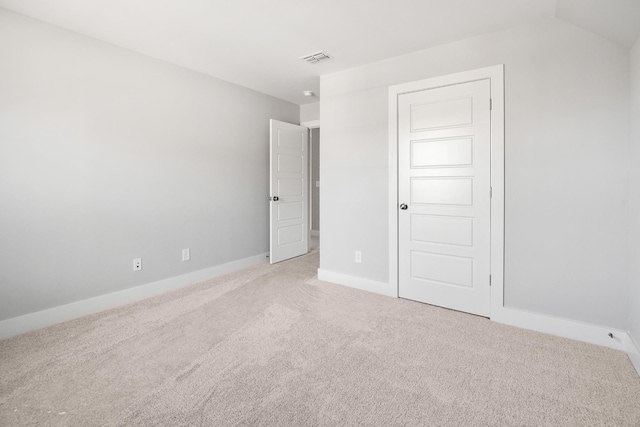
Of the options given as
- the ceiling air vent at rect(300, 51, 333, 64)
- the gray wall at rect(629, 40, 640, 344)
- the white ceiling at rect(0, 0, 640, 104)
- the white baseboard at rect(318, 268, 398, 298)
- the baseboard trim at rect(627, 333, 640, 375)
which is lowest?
the baseboard trim at rect(627, 333, 640, 375)

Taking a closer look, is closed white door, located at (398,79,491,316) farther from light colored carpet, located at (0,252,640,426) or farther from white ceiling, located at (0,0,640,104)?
white ceiling, located at (0,0,640,104)

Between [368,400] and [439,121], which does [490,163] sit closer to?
[439,121]

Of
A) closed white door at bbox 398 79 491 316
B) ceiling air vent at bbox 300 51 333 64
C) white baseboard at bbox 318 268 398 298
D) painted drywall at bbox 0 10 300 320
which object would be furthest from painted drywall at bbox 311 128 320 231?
closed white door at bbox 398 79 491 316

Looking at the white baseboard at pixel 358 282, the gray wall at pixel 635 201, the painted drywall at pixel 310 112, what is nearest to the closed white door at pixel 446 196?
the white baseboard at pixel 358 282

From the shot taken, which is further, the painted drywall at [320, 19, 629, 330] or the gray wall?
the painted drywall at [320, 19, 629, 330]

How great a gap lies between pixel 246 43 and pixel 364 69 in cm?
124

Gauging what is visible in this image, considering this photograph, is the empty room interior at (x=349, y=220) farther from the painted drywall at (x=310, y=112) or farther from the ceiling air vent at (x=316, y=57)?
the painted drywall at (x=310, y=112)

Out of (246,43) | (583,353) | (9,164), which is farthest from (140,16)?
(583,353)

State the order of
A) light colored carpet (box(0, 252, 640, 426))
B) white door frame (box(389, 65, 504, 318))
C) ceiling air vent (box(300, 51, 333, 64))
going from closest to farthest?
light colored carpet (box(0, 252, 640, 426))
white door frame (box(389, 65, 504, 318))
ceiling air vent (box(300, 51, 333, 64))

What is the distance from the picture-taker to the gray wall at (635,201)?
6.14ft

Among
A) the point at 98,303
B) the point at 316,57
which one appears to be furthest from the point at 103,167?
the point at 316,57

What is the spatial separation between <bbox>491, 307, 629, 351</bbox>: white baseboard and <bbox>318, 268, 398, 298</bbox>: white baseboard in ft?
3.14

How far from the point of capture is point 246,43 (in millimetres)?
2717

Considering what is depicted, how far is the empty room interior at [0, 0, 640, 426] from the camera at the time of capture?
1661mm
